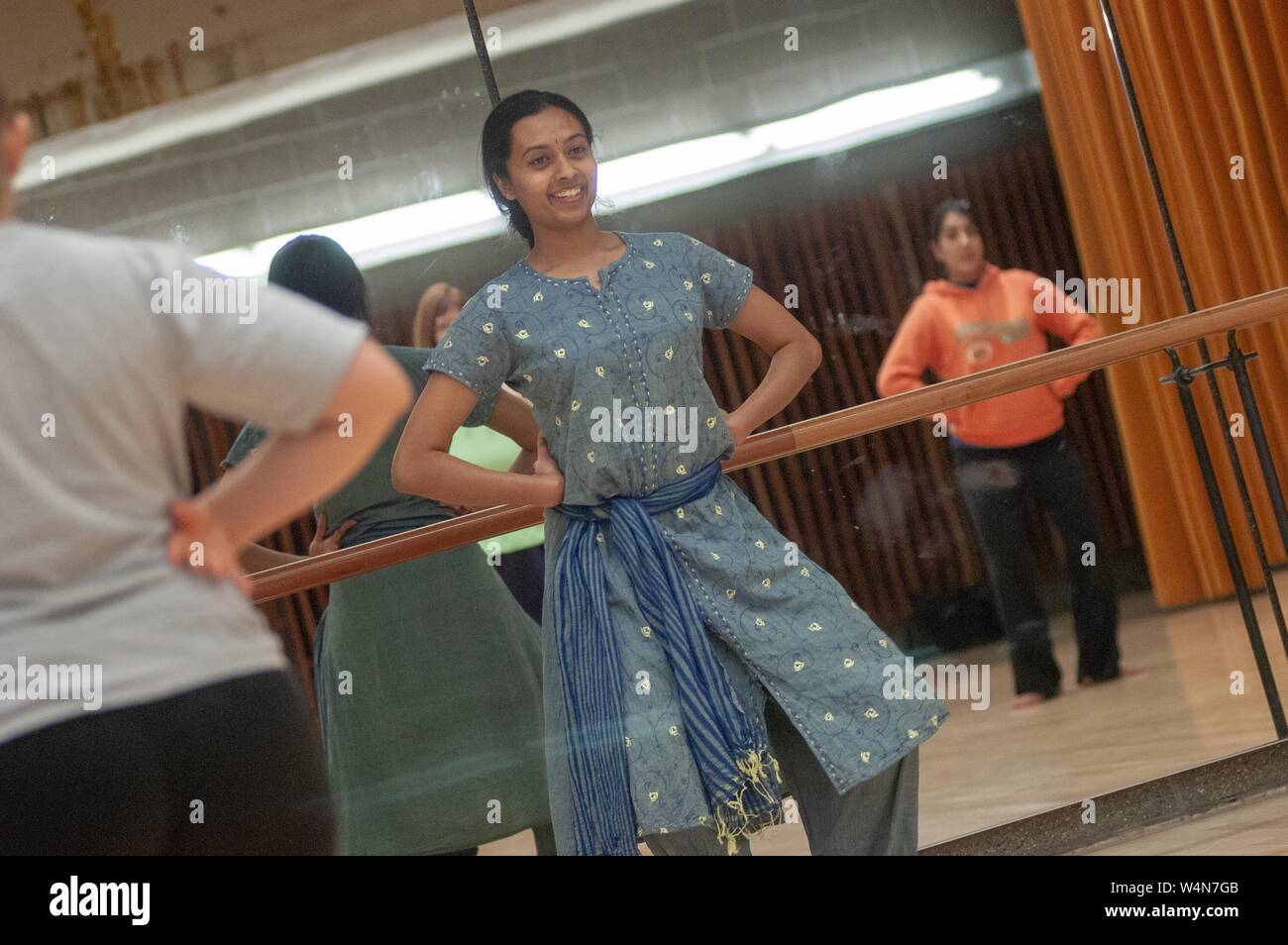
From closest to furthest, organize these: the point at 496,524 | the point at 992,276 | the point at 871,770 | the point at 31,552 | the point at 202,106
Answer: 1. the point at 31,552
2. the point at 871,770
3. the point at 496,524
4. the point at 202,106
5. the point at 992,276

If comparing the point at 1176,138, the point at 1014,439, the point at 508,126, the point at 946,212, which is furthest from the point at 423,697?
the point at 1176,138

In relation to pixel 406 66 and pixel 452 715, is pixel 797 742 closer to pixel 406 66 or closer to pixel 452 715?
pixel 452 715

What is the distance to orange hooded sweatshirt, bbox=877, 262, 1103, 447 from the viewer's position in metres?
2.91

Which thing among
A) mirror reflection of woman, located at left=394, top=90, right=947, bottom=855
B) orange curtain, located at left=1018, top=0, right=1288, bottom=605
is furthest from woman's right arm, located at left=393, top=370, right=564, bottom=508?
orange curtain, located at left=1018, top=0, right=1288, bottom=605

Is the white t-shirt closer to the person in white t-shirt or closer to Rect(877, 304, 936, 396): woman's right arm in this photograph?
the person in white t-shirt

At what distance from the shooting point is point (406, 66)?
266cm

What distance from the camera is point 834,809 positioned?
1888 mm

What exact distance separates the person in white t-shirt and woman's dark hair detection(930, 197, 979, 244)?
2286 mm

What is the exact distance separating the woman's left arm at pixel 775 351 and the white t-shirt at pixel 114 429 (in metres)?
1.15

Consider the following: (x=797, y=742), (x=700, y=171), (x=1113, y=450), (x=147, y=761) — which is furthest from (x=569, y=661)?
(x=1113, y=450)

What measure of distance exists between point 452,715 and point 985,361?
1.35m

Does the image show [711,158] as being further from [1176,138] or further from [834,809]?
[834,809]

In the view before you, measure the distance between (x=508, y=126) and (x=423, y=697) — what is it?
36.7 inches

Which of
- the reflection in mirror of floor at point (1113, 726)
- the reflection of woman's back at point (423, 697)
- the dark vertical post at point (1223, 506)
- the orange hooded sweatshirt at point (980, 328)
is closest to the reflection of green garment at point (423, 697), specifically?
the reflection of woman's back at point (423, 697)
